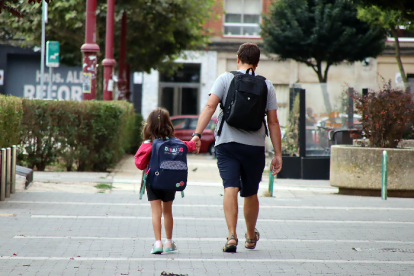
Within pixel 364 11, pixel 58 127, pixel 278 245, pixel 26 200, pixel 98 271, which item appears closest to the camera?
pixel 98 271

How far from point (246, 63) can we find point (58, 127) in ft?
24.1

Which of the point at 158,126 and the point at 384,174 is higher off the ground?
the point at 158,126

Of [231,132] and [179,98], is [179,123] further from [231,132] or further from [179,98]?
[231,132]

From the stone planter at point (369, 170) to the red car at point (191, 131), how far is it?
40.5ft

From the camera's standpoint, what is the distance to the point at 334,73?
104 feet

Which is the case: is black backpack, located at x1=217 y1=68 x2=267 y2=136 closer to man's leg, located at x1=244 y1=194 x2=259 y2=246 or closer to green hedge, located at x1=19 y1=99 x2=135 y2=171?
man's leg, located at x1=244 y1=194 x2=259 y2=246

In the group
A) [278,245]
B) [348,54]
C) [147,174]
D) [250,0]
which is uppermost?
[250,0]

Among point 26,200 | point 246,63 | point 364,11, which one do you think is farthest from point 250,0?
point 246,63

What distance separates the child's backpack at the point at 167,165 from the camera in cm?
535

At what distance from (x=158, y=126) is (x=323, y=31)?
1732 cm

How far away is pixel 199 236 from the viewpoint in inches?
252

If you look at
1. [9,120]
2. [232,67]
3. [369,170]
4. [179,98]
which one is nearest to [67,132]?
[9,120]

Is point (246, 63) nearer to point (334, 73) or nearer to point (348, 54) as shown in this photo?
point (348, 54)

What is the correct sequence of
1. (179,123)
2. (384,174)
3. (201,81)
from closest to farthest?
(384,174) < (179,123) < (201,81)
